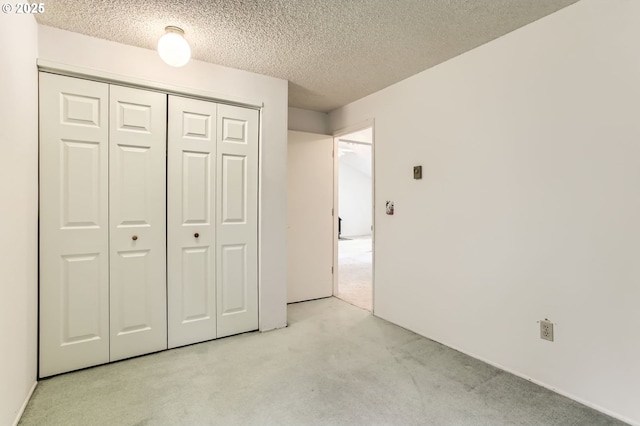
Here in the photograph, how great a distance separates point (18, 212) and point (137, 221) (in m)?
0.73

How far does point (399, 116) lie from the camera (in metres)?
3.12

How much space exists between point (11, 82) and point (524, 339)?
332 centimetres

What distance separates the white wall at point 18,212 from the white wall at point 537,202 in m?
2.76

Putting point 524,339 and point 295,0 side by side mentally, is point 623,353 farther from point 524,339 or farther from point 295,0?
point 295,0

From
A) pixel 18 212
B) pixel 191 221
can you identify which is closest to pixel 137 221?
pixel 191 221

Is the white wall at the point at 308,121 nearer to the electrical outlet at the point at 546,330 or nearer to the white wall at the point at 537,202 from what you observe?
the white wall at the point at 537,202

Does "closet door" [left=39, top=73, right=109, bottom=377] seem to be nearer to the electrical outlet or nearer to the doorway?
the electrical outlet

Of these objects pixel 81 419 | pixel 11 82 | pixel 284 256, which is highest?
pixel 11 82

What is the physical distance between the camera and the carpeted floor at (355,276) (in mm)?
4010

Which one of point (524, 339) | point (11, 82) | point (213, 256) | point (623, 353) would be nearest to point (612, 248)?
point (623, 353)

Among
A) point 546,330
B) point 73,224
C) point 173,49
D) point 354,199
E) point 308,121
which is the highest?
point 308,121

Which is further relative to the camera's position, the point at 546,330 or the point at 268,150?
the point at 268,150

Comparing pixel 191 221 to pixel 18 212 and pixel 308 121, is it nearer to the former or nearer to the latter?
pixel 18 212

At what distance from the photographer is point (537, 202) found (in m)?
2.09
